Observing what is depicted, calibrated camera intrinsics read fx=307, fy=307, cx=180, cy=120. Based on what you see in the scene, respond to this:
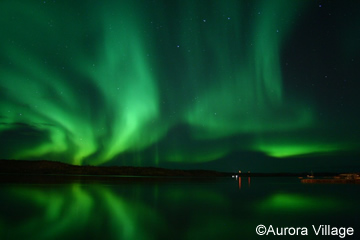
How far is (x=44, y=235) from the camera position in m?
13.1

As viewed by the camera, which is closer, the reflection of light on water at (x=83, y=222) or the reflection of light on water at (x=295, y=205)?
the reflection of light on water at (x=83, y=222)

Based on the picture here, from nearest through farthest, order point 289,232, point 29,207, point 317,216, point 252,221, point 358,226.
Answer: point 289,232 → point 358,226 → point 252,221 → point 317,216 → point 29,207

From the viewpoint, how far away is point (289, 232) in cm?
1483

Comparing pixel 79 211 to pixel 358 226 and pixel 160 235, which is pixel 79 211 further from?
pixel 358 226

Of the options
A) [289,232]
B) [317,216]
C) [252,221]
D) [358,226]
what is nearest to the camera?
[289,232]

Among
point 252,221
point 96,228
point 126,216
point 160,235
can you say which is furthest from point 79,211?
point 252,221

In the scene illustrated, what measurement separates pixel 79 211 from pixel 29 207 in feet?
13.8

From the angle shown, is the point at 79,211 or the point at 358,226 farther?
the point at 79,211

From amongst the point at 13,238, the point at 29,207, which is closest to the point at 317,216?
the point at 13,238

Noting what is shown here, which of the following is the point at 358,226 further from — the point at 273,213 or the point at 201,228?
the point at 201,228

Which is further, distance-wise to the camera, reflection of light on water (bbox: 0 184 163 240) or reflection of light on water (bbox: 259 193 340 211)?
reflection of light on water (bbox: 259 193 340 211)

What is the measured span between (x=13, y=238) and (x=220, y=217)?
11.4m

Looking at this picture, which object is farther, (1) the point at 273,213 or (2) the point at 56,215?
(1) the point at 273,213

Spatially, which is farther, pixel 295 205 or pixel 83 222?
pixel 295 205
